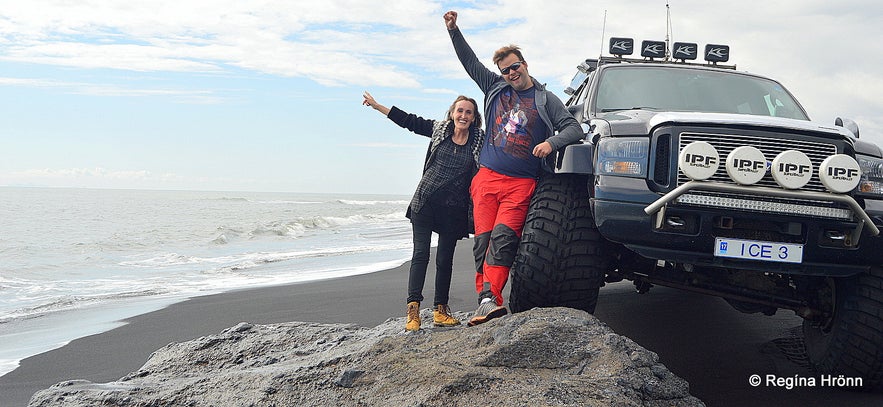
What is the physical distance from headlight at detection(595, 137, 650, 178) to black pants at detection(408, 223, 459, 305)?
1228mm

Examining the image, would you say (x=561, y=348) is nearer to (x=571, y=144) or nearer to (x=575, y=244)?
(x=575, y=244)

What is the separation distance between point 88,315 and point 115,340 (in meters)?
1.60

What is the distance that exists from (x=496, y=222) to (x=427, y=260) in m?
0.64

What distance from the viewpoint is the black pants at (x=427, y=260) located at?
4.32 m

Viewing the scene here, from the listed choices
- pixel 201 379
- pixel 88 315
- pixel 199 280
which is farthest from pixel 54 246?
pixel 201 379

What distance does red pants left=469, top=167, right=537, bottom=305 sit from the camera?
12.7 feet

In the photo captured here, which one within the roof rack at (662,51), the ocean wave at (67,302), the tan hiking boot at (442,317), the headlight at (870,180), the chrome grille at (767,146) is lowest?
the ocean wave at (67,302)

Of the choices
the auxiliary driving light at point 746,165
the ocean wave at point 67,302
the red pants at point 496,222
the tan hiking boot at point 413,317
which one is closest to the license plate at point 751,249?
the auxiliary driving light at point 746,165

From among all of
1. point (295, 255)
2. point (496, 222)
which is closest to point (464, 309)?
point (496, 222)

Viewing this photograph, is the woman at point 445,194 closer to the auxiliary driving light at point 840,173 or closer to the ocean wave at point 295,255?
the auxiliary driving light at point 840,173

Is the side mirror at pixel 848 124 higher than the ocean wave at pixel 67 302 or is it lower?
higher

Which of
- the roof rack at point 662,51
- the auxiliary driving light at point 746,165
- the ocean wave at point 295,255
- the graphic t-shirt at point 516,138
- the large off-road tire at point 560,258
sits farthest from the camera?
the ocean wave at point 295,255

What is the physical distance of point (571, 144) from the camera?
380 centimetres

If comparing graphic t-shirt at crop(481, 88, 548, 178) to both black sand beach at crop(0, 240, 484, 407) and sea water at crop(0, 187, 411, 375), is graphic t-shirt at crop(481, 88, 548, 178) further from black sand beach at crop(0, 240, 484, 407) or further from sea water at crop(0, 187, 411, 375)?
sea water at crop(0, 187, 411, 375)
